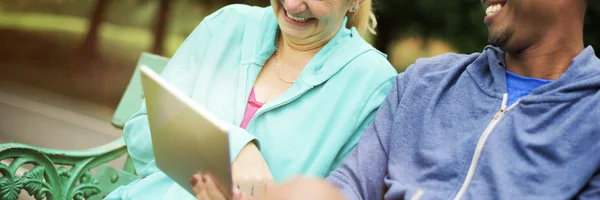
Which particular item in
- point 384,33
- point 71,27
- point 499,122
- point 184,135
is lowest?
point 71,27

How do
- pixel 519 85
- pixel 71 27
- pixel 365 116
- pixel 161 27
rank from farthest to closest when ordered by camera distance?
pixel 71 27
pixel 161 27
pixel 365 116
pixel 519 85

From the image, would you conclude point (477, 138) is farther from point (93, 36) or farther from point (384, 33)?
point (93, 36)

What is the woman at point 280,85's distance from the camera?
216cm

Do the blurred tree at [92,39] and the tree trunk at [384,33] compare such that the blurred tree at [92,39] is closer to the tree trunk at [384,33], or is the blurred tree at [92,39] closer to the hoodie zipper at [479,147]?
the tree trunk at [384,33]

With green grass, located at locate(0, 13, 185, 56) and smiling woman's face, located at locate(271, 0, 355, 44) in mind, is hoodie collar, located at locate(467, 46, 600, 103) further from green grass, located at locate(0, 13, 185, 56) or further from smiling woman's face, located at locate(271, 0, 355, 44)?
green grass, located at locate(0, 13, 185, 56)

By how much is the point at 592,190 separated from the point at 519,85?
1.06 ft

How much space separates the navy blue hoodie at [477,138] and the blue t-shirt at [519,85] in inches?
1.2

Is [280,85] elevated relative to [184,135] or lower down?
lower down

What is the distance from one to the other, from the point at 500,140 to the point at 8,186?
1.50 meters

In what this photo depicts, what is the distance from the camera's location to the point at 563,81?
1803 mm

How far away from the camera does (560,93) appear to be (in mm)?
1789

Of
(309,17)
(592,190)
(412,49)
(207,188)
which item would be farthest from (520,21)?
(412,49)

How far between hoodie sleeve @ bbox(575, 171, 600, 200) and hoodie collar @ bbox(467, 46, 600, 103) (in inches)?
7.3

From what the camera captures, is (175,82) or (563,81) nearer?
(563,81)
